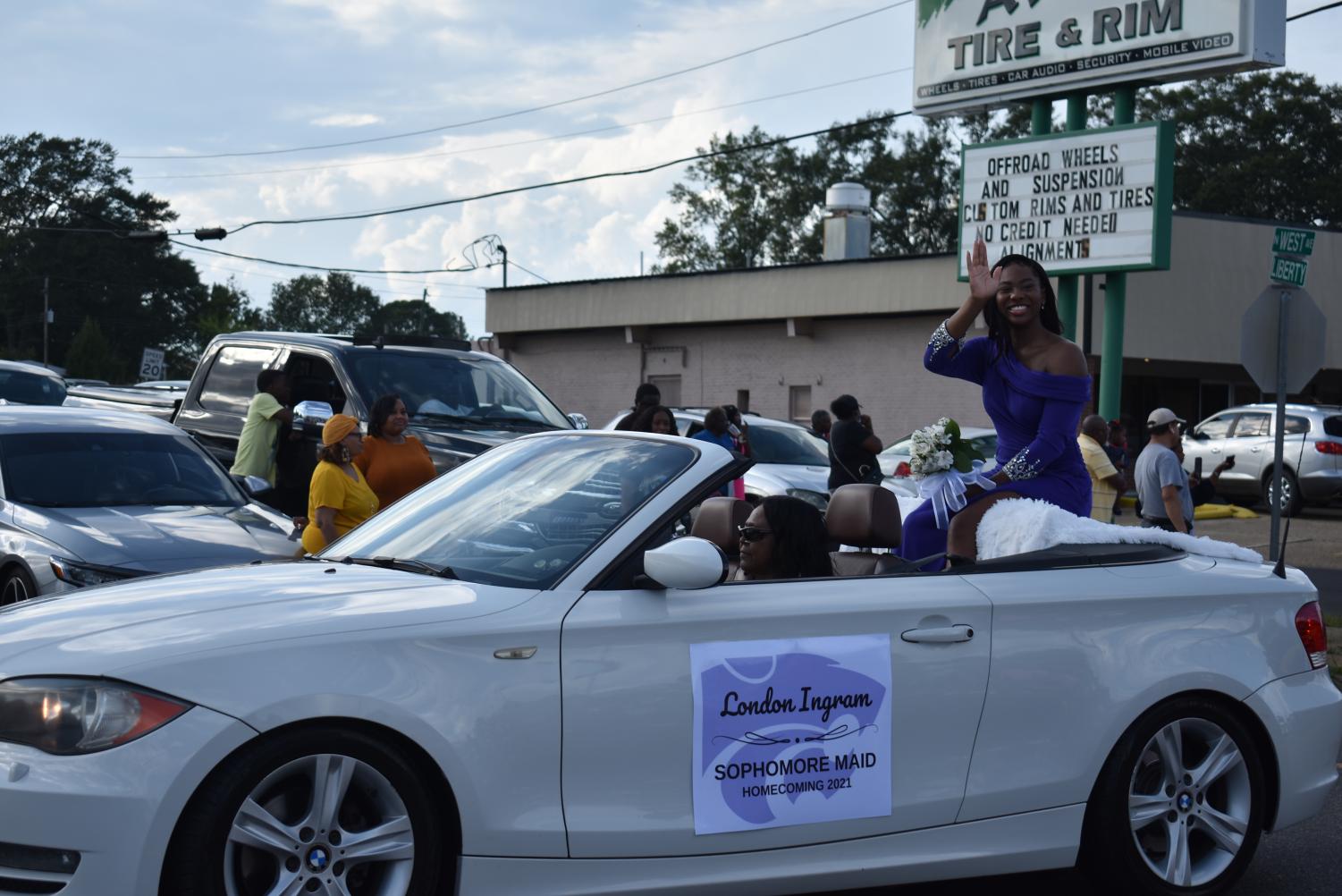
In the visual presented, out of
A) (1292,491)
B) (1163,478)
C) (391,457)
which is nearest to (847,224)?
(1292,491)

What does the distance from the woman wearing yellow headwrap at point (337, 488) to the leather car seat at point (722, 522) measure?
4.02 m

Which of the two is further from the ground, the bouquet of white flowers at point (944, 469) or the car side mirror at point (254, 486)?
the bouquet of white flowers at point (944, 469)

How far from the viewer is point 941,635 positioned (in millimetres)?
4613

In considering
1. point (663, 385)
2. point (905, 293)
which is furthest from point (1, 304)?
point (905, 293)

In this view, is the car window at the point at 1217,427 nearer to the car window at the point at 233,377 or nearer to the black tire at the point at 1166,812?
the car window at the point at 233,377

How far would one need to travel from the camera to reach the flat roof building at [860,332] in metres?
29.1

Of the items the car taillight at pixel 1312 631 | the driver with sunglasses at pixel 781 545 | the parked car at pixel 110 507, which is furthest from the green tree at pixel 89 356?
the car taillight at pixel 1312 631

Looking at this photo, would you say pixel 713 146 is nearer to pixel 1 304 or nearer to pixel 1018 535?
pixel 1 304

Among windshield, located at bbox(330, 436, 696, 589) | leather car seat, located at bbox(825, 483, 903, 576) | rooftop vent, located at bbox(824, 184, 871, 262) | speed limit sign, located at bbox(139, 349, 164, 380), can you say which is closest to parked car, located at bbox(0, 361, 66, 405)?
windshield, located at bbox(330, 436, 696, 589)

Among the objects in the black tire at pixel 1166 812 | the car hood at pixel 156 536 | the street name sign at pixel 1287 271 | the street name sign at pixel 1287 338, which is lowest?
the black tire at pixel 1166 812

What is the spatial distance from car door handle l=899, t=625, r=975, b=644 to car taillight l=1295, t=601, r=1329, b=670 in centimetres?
140

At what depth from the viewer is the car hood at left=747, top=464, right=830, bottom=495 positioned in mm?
15156

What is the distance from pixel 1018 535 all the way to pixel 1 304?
94246 millimetres

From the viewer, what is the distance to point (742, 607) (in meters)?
4.39
